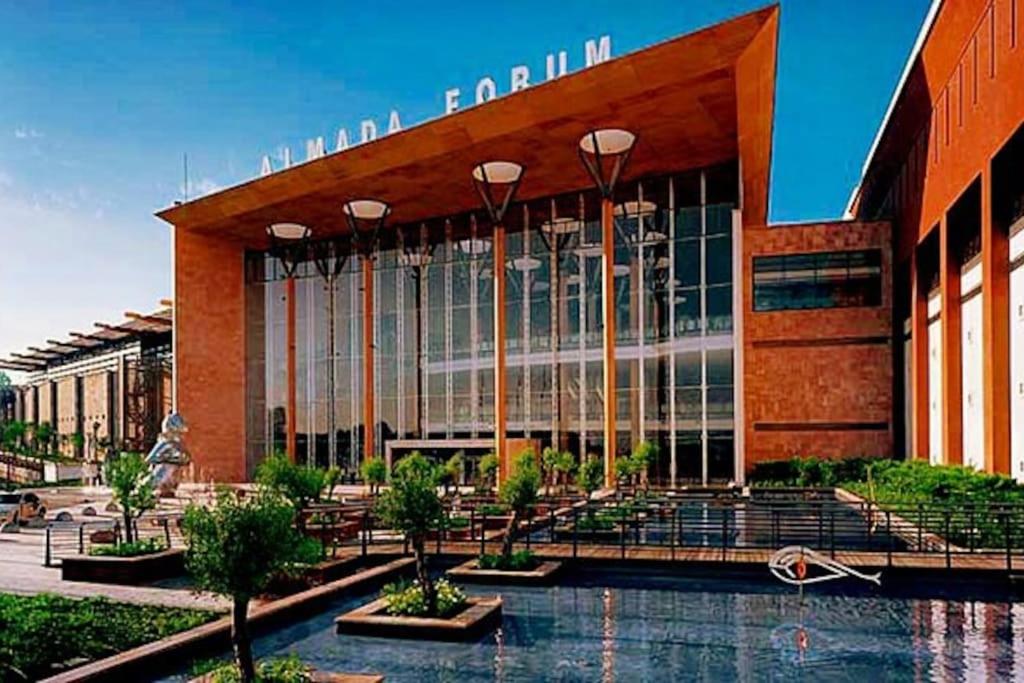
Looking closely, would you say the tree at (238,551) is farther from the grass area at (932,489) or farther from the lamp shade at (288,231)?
the lamp shade at (288,231)

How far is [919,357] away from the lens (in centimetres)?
2969

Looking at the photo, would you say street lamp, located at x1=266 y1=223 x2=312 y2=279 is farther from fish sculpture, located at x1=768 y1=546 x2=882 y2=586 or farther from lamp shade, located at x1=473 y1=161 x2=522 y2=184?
fish sculpture, located at x1=768 y1=546 x2=882 y2=586

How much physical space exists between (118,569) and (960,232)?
75.3ft

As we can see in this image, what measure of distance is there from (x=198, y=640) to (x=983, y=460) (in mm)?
19372

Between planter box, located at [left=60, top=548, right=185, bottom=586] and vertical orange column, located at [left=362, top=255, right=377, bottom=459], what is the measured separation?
873 inches

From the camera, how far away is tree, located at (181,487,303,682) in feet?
27.3

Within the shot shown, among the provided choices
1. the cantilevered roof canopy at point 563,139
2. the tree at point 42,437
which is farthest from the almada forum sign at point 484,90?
the tree at point 42,437

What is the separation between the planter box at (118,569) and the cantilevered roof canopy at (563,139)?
17014 mm

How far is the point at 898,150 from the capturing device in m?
33.3

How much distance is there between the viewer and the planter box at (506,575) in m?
14.6

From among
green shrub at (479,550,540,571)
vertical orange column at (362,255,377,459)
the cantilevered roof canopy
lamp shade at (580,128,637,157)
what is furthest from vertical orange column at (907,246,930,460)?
vertical orange column at (362,255,377,459)

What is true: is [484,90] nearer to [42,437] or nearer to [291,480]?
[291,480]

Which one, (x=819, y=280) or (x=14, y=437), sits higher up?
(x=819, y=280)

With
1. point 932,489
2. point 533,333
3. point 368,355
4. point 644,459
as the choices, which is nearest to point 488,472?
point 644,459
